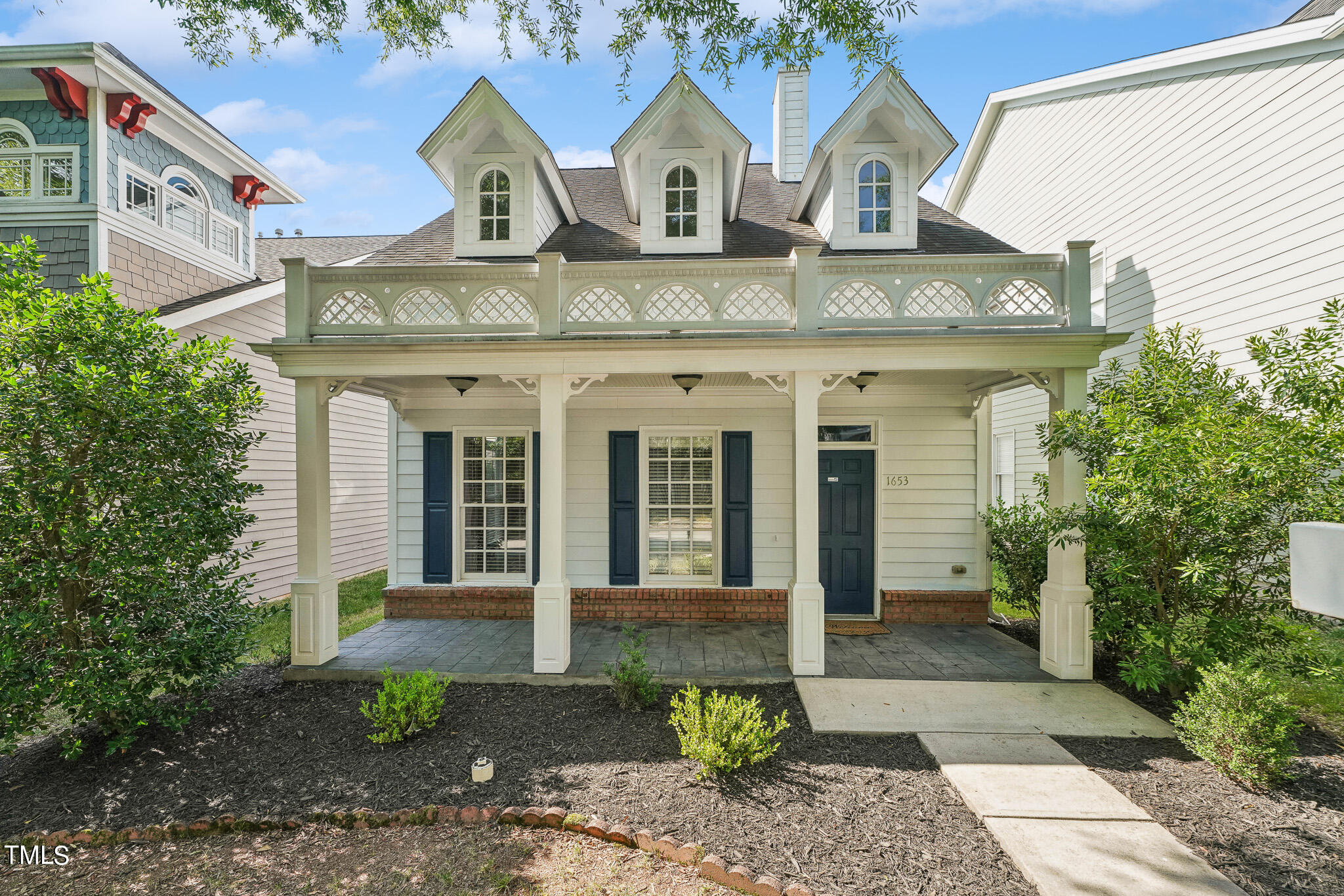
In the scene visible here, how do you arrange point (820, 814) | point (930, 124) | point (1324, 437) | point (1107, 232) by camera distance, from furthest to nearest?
point (1107, 232), point (930, 124), point (1324, 437), point (820, 814)

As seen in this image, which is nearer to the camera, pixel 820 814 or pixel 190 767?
pixel 820 814

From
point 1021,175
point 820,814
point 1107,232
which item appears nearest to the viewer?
point 820,814

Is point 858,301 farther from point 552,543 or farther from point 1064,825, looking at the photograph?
point 1064,825

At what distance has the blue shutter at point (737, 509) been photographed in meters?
7.22

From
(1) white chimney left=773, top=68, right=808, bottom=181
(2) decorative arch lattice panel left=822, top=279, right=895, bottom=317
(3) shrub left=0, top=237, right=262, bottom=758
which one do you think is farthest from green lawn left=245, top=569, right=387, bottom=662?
(1) white chimney left=773, top=68, right=808, bottom=181

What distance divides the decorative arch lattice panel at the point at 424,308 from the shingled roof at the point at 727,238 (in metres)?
1.70

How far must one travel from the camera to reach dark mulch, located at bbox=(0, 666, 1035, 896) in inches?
117

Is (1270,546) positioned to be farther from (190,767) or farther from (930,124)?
(190,767)

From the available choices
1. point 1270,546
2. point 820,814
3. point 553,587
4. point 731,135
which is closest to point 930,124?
point 731,135

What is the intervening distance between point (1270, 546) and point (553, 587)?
5836 mm

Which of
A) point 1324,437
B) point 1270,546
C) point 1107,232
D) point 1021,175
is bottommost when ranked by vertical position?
point 1270,546

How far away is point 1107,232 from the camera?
24.8 feet

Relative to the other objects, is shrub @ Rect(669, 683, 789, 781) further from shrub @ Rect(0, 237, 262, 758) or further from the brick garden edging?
shrub @ Rect(0, 237, 262, 758)

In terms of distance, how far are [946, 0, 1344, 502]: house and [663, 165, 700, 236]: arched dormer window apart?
560cm
